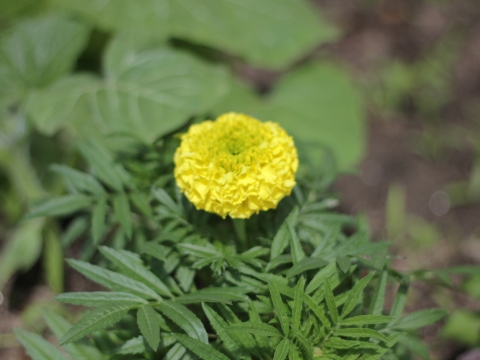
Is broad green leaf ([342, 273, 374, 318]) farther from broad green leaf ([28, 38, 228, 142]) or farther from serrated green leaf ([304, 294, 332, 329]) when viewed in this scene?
broad green leaf ([28, 38, 228, 142])

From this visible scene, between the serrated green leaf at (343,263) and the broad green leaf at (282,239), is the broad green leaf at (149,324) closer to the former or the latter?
the broad green leaf at (282,239)

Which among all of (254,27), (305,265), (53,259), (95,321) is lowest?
(53,259)

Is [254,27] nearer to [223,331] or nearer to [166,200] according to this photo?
[166,200]

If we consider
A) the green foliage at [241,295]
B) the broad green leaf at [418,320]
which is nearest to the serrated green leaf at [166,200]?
the green foliage at [241,295]

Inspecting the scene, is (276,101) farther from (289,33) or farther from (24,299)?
(24,299)

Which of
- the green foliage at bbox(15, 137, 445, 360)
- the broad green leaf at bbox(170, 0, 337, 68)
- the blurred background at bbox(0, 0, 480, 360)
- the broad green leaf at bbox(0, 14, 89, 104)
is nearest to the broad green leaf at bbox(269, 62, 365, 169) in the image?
the blurred background at bbox(0, 0, 480, 360)

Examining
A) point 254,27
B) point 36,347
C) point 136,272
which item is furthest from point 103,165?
point 254,27

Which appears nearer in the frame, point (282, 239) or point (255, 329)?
point (255, 329)
